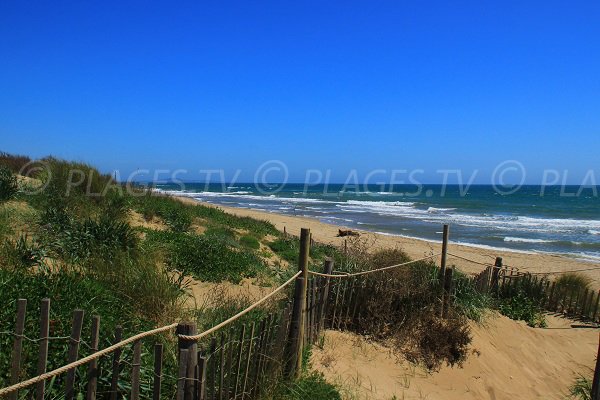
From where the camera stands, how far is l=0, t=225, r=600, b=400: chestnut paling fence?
262cm

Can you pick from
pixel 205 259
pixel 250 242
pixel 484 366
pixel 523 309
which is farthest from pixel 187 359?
pixel 250 242

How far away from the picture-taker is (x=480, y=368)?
21.1ft

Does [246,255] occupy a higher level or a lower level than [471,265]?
higher

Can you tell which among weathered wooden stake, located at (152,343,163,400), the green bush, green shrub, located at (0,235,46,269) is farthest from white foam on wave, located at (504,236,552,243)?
weathered wooden stake, located at (152,343,163,400)

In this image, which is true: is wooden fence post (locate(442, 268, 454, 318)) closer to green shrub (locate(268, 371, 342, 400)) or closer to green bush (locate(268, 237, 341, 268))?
green shrub (locate(268, 371, 342, 400))

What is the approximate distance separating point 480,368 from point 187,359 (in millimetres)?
4905

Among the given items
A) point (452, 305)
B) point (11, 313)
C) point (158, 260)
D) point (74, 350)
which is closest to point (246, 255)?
point (158, 260)

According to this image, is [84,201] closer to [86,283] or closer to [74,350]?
[86,283]

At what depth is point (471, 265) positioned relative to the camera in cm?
1750

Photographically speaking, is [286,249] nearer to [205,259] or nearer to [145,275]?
[205,259]

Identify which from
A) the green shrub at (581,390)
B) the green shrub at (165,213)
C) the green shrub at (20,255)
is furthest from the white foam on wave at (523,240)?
the green shrub at (20,255)

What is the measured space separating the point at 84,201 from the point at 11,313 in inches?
259

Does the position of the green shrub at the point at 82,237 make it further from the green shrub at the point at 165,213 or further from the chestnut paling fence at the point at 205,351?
the green shrub at the point at 165,213

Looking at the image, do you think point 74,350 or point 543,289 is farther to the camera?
point 543,289
